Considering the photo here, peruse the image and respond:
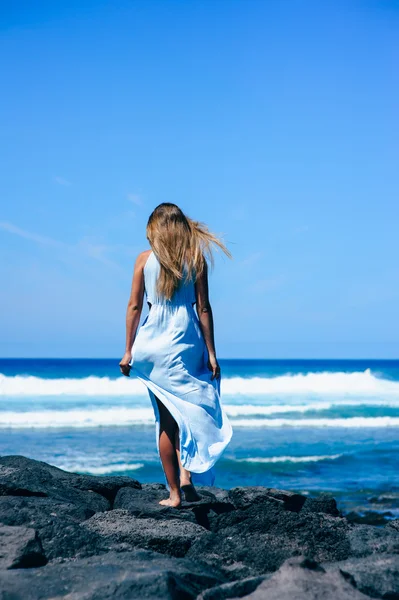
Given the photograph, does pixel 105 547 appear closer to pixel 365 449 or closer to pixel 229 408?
pixel 365 449

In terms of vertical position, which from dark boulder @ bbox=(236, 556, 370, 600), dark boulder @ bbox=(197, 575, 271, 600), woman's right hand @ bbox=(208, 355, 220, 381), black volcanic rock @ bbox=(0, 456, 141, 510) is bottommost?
dark boulder @ bbox=(197, 575, 271, 600)

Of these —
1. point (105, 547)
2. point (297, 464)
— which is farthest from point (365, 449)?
point (105, 547)

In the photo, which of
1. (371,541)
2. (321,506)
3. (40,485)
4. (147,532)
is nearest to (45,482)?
(40,485)

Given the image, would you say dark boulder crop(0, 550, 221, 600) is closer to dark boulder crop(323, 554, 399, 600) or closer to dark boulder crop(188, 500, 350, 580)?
dark boulder crop(188, 500, 350, 580)

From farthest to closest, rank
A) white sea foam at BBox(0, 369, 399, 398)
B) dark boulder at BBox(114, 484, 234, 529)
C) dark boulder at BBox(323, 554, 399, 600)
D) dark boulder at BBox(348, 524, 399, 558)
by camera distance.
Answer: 1. white sea foam at BBox(0, 369, 399, 398)
2. dark boulder at BBox(114, 484, 234, 529)
3. dark boulder at BBox(348, 524, 399, 558)
4. dark boulder at BBox(323, 554, 399, 600)

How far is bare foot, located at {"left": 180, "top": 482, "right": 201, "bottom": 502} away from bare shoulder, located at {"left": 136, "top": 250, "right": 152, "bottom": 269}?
1.53 m

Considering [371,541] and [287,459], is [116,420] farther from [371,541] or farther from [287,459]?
[371,541]

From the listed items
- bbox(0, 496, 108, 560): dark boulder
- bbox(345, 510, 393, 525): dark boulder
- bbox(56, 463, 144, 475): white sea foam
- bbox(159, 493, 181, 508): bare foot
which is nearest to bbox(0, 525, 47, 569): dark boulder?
bbox(0, 496, 108, 560): dark boulder

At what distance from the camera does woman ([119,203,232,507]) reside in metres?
4.75

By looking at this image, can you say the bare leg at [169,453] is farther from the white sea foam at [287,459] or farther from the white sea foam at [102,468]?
the white sea foam at [287,459]

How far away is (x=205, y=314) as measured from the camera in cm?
488

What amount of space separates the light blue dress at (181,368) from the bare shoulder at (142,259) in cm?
4

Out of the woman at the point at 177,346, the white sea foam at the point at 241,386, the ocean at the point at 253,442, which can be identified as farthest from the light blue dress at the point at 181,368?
the white sea foam at the point at 241,386

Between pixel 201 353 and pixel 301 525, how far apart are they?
1.35 metres
